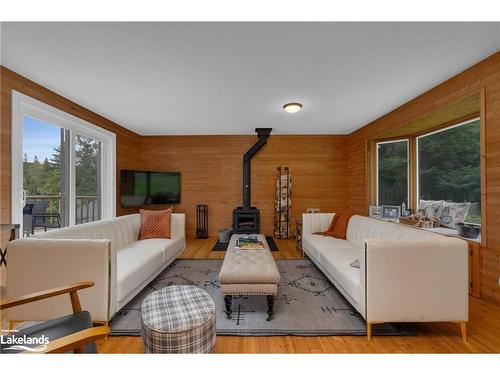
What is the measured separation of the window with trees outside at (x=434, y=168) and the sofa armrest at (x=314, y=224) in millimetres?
1529

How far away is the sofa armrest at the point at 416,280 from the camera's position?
159 centimetres

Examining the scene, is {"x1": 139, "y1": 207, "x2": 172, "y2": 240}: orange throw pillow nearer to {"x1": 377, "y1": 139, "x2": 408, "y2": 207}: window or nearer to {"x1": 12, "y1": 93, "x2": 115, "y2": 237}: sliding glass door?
{"x1": 12, "y1": 93, "x2": 115, "y2": 237}: sliding glass door

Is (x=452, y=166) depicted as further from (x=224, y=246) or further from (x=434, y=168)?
(x=224, y=246)

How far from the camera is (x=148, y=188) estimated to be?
15.8ft

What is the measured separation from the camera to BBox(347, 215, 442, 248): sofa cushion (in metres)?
2.02

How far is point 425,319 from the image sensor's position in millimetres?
1607

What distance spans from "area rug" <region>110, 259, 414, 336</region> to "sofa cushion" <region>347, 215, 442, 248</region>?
65cm

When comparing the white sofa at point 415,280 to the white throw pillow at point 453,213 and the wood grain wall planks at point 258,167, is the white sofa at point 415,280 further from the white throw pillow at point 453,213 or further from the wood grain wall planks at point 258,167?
the wood grain wall planks at point 258,167

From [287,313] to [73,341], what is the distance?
1582 mm

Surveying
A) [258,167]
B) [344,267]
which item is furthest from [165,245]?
[258,167]

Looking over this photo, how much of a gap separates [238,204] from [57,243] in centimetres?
374

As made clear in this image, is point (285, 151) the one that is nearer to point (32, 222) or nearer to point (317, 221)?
point (317, 221)

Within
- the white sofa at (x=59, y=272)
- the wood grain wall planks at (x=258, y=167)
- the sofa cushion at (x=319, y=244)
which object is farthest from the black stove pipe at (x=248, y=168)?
the white sofa at (x=59, y=272)
